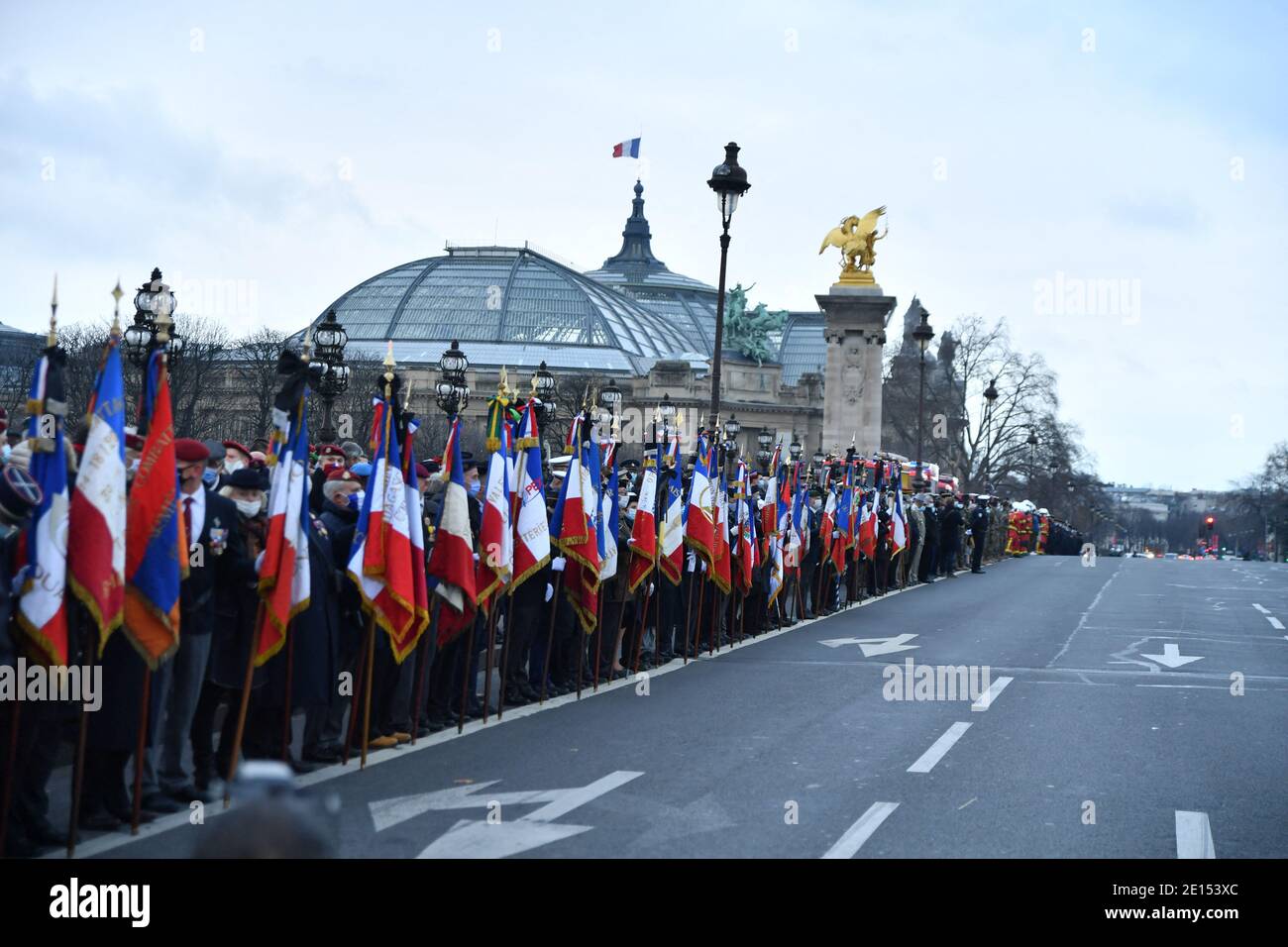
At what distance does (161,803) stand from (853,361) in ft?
191

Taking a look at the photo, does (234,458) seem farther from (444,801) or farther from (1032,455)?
(1032,455)

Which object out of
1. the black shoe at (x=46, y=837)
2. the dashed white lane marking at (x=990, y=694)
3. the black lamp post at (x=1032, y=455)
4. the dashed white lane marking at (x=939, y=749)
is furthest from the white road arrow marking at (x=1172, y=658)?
the black lamp post at (x=1032, y=455)

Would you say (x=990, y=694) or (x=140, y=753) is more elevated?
(x=140, y=753)

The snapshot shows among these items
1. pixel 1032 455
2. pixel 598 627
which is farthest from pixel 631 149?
pixel 598 627

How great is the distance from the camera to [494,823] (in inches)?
346

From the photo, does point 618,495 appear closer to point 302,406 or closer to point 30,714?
point 302,406

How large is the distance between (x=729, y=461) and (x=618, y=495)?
800 cm

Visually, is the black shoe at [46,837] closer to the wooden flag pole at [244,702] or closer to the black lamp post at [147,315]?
the wooden flag pole at [244,702]

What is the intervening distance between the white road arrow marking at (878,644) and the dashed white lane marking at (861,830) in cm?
948

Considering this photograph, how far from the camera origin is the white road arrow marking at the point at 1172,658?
1894 centimetres

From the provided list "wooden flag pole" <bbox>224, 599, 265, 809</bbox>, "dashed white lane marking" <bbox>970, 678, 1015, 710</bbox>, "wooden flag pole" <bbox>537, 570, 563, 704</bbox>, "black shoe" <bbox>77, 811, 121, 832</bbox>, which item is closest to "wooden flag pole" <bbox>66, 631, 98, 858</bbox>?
"black shoe" <bbox>77, 811, 121, 832</bbox>

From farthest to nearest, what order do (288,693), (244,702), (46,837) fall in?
(288,693)
(244,702)
(46,837)
